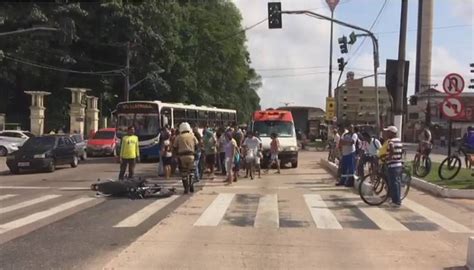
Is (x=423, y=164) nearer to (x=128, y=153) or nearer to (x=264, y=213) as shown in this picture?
(x=128, y=153)

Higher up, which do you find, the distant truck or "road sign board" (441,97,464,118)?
"road sign board" (441,97,464,118)

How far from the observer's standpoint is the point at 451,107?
17891 mm

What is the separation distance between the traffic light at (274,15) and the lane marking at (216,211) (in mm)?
10118

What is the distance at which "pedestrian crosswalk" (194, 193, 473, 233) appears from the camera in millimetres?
11617

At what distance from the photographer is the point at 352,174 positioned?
19.4 m

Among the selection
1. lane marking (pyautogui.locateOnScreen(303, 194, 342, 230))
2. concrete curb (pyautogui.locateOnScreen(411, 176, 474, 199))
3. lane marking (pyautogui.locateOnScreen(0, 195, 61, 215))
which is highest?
concrete curb (pyautogui.locateOnScreen(411, 176, 474, 199))

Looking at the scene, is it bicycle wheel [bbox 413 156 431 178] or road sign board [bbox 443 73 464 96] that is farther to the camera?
bicycle wheel [bbox 413 156 431 178]

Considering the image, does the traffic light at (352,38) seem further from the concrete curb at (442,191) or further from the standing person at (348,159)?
the concrete curb at (442,191)

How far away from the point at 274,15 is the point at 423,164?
7977mm

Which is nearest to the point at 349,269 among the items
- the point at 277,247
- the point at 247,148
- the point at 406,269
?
the point at 406,269

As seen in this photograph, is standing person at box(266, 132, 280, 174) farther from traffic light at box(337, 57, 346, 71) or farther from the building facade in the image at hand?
the building facade

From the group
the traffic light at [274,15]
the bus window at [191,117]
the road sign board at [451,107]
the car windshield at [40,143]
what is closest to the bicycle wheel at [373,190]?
the road sign board at [451,107]

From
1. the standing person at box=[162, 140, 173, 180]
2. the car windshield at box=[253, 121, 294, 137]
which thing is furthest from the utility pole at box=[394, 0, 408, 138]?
the car windshield at box=[253, 121, 294, 137]

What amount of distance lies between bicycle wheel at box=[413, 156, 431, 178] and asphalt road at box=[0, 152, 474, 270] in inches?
170
